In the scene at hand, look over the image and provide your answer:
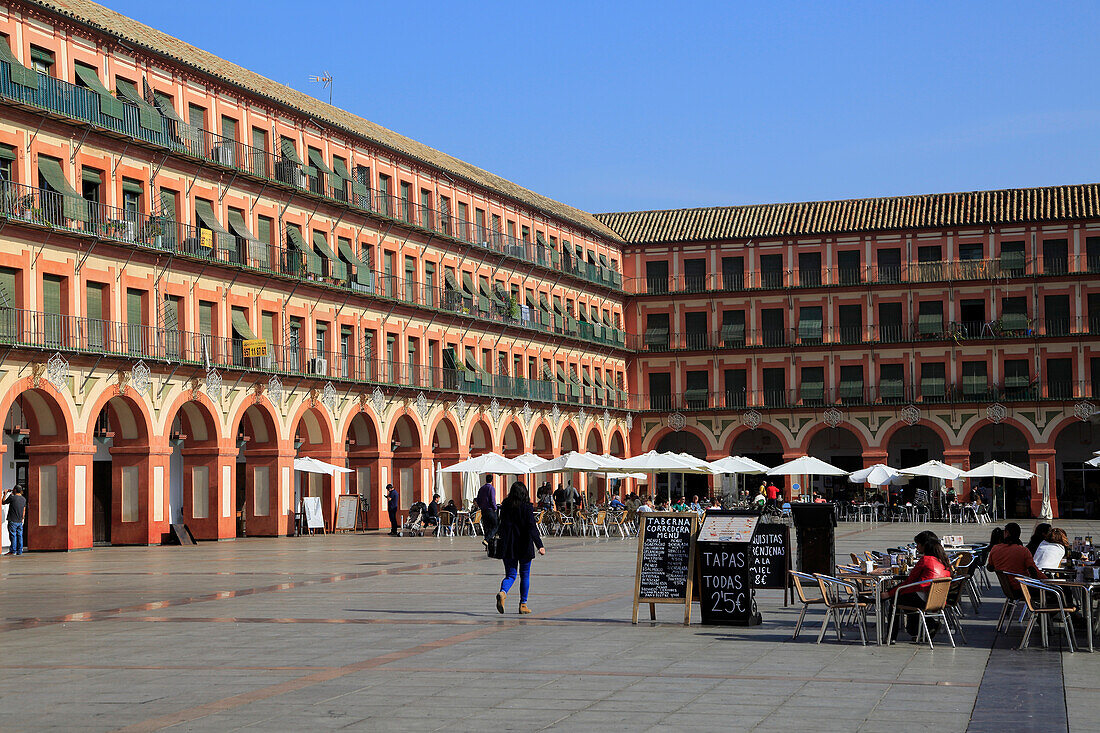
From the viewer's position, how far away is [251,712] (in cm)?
1007

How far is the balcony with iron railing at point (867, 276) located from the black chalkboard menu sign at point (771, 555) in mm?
51610

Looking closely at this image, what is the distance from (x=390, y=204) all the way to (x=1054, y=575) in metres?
39.4

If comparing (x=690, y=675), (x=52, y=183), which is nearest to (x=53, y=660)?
(x=690, y=675)

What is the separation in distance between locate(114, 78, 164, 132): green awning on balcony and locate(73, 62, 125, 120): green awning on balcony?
0.88m

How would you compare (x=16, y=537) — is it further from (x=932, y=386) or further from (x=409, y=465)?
(x=932, y=386)

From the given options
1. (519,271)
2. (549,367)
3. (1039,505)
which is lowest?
(1039,505)

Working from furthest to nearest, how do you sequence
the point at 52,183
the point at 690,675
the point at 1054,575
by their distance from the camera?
the point at 52,183 < the point at 1054,575 < the point at 690,675

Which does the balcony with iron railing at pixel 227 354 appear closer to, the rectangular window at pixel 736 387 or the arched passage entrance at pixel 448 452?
the arched passage entrance at pixel 448 452

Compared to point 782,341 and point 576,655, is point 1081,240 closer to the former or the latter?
point 782,341

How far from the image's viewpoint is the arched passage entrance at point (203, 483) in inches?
1645

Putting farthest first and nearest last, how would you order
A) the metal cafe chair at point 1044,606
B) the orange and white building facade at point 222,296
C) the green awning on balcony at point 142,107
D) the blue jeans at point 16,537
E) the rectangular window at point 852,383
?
the rectangular window at point 852,383, the green awning on balcony at point 142,107, the orange and white building facade at point 222,296, the blue jeans at point 16,537, the metal cafe chair at point 1044,606

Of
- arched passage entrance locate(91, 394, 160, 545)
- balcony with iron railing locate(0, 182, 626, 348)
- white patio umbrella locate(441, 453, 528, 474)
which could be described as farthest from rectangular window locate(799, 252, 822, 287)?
arched passage entrance locate(91, 394, 160, 545)

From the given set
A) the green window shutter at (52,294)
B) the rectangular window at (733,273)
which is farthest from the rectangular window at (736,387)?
the green window shutter at (52,294)

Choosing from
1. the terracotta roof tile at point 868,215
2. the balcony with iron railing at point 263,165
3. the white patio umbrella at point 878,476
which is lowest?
the white patio umbrella at point 878,476
